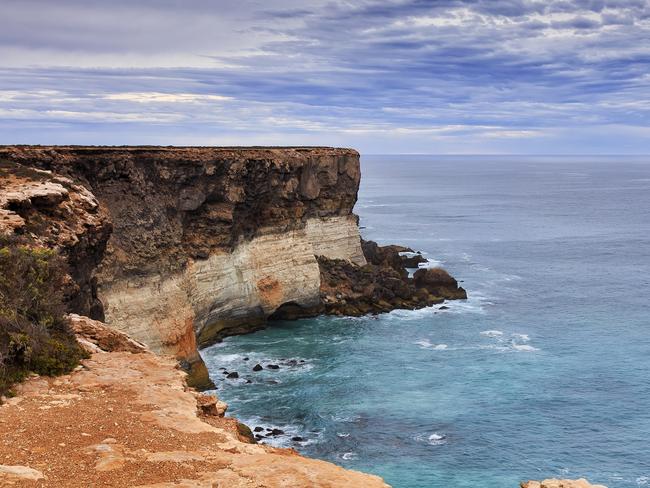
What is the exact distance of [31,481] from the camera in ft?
37.3

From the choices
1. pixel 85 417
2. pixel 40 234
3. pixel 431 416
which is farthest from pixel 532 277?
pixel 85 417

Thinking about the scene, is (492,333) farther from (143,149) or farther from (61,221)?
(61,221)

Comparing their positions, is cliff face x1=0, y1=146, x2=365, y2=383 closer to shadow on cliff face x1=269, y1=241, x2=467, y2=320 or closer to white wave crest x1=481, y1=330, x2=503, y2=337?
shadow on cliff face x1=269, y1=241, x2=467, y2=320

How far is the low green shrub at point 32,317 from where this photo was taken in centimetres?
1600

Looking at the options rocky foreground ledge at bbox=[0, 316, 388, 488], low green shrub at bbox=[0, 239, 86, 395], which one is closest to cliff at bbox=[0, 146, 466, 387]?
low green shrub at bbox=[0, 239, 86, 395]

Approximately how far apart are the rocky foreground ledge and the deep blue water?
1780cm

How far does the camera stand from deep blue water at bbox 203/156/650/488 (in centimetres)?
3297

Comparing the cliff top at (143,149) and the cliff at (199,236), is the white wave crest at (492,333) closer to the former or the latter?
the cliff at (199,236)

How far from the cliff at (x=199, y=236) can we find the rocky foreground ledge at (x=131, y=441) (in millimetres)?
6589

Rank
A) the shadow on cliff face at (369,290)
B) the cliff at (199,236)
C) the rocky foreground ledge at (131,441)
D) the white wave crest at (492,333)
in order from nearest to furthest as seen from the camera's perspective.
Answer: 1. the rocky foreground ledge at (131,441)
2. the cliff at (199,236)
3. the white wave crest at (492,333)
4. the shadow on cliff face at (369,290)

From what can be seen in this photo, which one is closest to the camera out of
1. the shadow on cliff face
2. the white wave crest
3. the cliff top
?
the cliff top

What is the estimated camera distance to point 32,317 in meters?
17.9

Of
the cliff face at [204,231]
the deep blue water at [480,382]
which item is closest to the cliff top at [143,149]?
the cliff face at [204,231]

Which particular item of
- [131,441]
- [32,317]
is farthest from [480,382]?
[131,441]
